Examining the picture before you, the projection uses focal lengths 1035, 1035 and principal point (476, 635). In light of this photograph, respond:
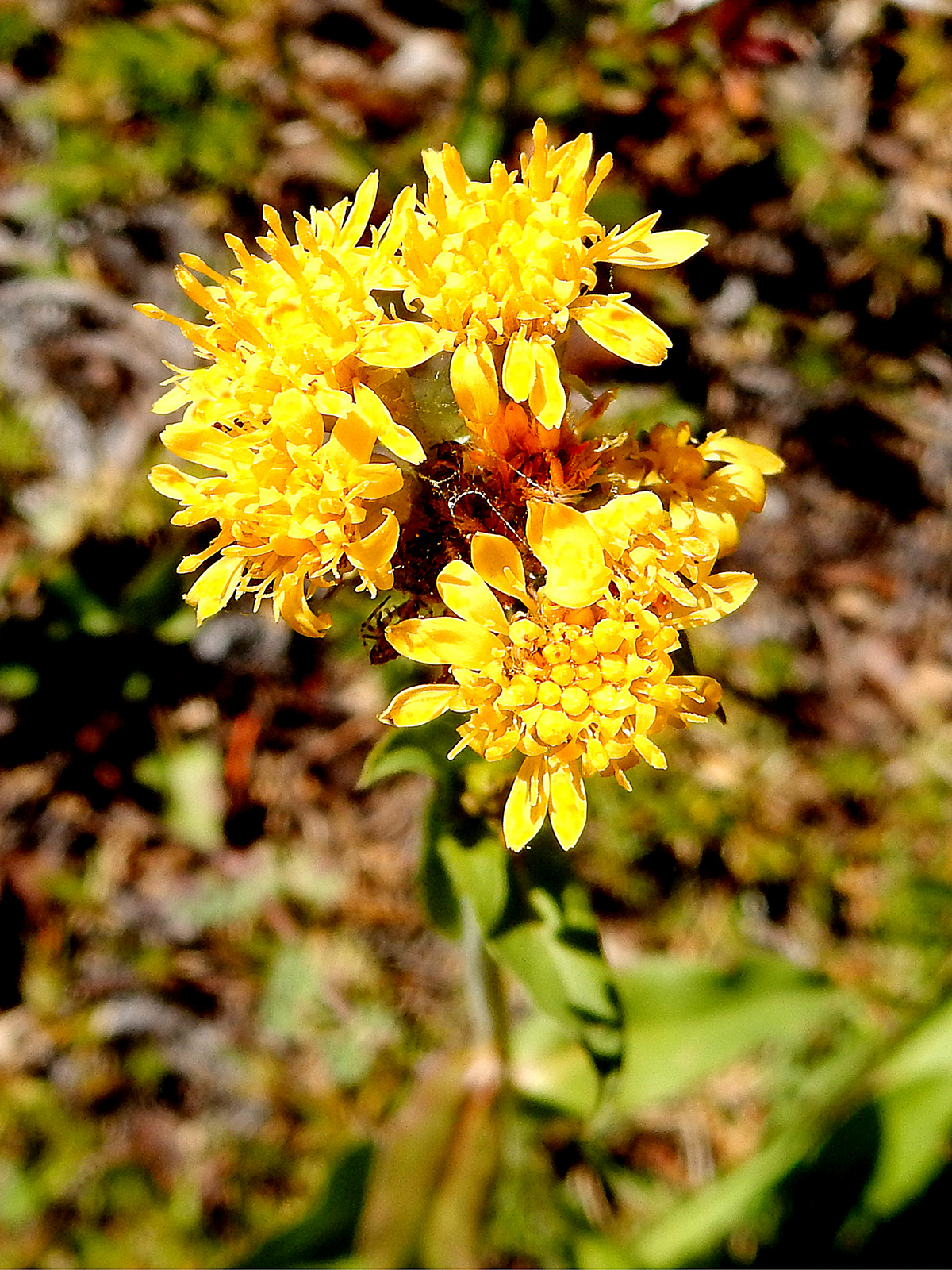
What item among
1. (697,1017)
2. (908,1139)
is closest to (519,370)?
(697,1017)

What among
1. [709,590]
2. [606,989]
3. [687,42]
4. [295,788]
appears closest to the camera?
[709,590]

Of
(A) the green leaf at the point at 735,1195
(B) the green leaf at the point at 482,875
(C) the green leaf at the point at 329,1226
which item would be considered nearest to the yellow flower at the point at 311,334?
(B) the green leaf at the point at 482,875

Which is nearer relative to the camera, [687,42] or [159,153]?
[687,42]

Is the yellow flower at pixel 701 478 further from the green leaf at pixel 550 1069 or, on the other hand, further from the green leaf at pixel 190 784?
the green leaf at pixel 190 784

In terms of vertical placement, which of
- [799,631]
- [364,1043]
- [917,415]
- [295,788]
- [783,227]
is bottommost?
Result: [364,1043]

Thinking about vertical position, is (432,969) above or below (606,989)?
below

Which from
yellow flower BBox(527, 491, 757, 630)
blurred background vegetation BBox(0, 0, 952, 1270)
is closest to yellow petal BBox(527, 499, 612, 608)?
yellow flower BBox(527, 491, 757, 630)

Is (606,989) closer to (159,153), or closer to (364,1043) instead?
(364,1043)

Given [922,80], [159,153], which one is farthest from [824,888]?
[159,153]

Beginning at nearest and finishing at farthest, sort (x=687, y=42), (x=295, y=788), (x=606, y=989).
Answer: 1. (x=606, y=989)
2. (x=687, y=42)
3. (x=295, y=788)
